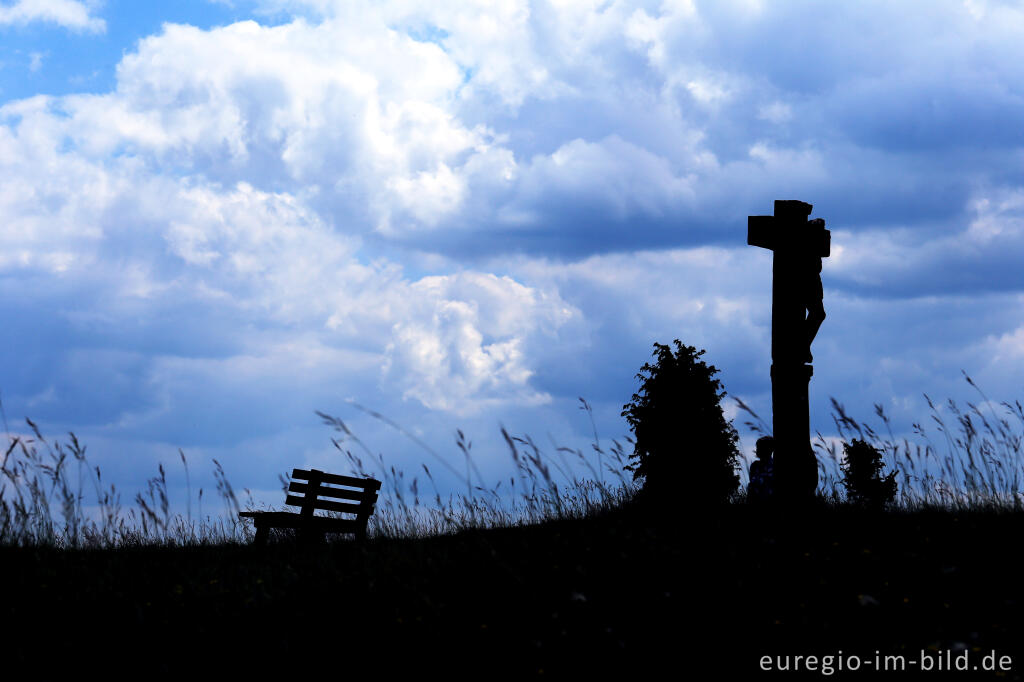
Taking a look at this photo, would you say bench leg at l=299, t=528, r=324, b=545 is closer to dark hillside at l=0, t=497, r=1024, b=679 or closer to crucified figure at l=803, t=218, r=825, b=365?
dark hillside at l=0, t=497, r=1024, b=679

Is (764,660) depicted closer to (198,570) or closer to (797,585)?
(797,585)

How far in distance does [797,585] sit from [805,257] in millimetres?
4265

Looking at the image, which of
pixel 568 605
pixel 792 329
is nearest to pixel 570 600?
pixel 568 605

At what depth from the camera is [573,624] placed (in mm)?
5242

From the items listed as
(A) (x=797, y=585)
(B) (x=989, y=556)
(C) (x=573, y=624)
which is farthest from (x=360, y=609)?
(B) (x=989, y=556)

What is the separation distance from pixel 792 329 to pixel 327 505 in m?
7.33

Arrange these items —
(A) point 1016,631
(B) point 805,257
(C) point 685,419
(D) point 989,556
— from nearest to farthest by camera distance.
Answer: (A) point 1016,631 < (D) point 989,556 < (B) point 805,257 < (C) point 685,419

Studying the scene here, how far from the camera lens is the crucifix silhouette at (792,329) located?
884cm

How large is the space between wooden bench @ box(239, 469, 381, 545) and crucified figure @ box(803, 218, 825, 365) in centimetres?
678

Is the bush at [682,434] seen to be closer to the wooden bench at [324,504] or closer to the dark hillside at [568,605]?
the dark hillside at [568,605]

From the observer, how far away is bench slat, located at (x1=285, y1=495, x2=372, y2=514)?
12336 millimetres

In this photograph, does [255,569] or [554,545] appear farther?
[255,569]

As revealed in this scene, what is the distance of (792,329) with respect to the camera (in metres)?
8.86

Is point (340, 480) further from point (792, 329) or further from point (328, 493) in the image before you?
point (792, 329)
